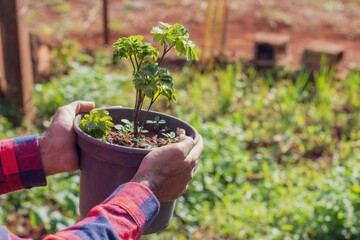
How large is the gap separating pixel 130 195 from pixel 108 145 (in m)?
0.22

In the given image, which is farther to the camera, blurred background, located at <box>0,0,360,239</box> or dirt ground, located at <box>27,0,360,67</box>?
dirt ground, located at <box>27,0,360,67</box>

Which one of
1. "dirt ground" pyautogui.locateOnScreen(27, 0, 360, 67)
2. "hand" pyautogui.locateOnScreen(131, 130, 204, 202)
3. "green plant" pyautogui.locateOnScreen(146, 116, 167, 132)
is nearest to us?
"hand" pyautogui.locateOnScreen(131, 130, 204, 202)

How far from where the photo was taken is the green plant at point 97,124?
57.6 inches

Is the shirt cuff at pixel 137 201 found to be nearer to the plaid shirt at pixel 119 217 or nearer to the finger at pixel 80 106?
the plaid shirt at pixel 119 217

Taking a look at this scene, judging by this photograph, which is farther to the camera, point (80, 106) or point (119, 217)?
point (80, 106)

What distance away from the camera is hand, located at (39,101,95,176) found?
5.06ft

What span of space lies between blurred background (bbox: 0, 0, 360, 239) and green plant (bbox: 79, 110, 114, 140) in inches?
47.1

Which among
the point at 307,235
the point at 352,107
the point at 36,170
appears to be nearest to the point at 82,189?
the point at 36,170

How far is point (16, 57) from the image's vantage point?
12.7ft

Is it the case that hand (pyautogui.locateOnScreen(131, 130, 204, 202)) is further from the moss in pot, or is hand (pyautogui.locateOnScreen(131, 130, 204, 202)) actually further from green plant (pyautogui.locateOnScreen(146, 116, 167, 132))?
green plant (pyautogui.locateOnScreen(146, 116, 167, 132))

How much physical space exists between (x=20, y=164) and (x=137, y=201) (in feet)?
1.75

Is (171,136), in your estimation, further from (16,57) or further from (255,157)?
(16,57)

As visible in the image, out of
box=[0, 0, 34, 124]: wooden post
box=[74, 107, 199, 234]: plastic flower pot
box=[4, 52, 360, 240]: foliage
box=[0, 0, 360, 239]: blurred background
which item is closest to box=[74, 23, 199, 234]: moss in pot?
box=[74, 107, 199, 234]: plastic flower pot

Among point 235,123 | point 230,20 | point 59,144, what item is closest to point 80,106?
point 59,144
